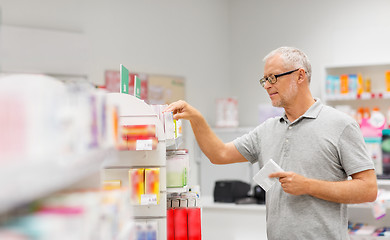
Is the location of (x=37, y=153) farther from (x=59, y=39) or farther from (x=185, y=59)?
(x=185, y=59)

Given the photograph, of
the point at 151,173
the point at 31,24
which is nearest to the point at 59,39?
the point at 31,24

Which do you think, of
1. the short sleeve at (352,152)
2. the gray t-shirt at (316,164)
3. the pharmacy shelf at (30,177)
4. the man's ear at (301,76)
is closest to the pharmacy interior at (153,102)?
the pharmacy shelf at (30,177)

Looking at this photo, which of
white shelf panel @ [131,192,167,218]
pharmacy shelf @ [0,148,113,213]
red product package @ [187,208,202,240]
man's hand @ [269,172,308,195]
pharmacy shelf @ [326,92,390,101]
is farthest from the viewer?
pharmacy shelf @ [326,92,390,101]

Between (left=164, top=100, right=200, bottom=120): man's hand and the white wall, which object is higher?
the white wall

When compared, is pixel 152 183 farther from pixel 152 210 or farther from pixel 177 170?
pixel 177 170

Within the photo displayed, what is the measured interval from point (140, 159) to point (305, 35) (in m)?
5.32

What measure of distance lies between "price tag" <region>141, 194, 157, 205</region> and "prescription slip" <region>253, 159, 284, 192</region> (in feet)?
1.86

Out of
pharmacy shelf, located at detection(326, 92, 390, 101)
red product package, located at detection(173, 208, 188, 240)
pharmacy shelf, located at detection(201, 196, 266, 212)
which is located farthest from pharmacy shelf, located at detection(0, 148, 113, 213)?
pharmacy shelf, located at detection(326, 92, 390, 101)

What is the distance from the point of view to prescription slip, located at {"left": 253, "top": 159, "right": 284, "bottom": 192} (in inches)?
101

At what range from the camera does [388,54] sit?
22.1 ft

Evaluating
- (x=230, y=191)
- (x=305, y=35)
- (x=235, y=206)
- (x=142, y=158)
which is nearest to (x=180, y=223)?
(x=142, y=158)

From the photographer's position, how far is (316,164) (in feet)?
8.63

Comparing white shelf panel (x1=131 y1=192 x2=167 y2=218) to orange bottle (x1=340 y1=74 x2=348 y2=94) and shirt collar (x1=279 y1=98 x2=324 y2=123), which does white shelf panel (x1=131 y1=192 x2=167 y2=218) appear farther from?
orange bottle (x1=340 y1=74 x2=348 y2=94)

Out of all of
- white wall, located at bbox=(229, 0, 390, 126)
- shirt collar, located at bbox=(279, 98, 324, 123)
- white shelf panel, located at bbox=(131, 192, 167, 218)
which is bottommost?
white shelf panel, located at bbox=(131, 192, 167, 218)
